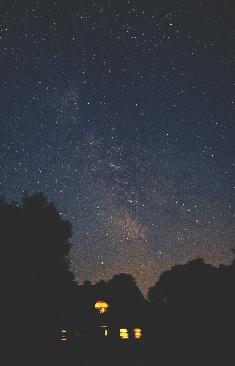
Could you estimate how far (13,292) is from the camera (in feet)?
49.0

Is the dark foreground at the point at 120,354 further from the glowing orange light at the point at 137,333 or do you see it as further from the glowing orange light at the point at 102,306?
the glowing orange light at the point at 102,306

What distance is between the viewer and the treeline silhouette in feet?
36.6

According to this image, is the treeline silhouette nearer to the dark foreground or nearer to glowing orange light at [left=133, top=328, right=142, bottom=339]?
the dark foreground

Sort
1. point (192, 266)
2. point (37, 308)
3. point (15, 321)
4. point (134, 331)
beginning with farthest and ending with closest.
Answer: point (192, 266) → point (37, 308) → point (15, 321) → point (134, 331)

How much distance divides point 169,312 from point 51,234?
294 inches

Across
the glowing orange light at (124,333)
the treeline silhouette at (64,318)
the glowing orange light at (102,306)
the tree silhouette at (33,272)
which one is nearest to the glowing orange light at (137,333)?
the treeline silhouette at (64,318)

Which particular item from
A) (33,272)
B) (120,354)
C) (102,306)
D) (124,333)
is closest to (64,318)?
(102,306)

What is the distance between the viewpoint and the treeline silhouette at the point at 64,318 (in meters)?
11.2

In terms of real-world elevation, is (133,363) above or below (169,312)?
below

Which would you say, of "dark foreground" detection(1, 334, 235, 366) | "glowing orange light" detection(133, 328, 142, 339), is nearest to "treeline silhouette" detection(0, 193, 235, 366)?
"dark foreground" detection(1, 334, 235, 366)

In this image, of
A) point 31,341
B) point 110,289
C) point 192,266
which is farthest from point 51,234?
point 110,289

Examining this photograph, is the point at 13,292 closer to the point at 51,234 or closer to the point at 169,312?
the point at 51,234

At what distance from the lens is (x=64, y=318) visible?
55.8 feet

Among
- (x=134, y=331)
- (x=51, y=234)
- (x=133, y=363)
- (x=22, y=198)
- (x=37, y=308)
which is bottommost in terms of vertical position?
(x=133, y=363)
